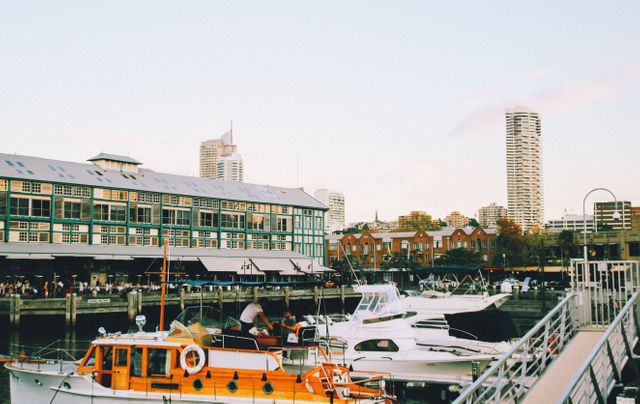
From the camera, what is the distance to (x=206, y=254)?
7331 cm

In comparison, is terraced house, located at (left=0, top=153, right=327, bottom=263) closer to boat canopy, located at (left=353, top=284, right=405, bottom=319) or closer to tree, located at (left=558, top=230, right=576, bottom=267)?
tree, located at (left=558, top=230, right=576, bottom=267)

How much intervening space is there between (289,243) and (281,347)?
215 feet

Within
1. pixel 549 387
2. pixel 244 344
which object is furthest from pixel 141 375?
pixel 549 387

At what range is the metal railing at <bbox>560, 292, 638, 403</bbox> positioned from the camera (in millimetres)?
9270

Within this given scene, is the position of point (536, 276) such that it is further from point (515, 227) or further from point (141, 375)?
point (141, 375)

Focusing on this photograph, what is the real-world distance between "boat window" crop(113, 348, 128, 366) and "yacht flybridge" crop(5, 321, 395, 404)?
28mm

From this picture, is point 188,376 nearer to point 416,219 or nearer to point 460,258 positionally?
point 460,258

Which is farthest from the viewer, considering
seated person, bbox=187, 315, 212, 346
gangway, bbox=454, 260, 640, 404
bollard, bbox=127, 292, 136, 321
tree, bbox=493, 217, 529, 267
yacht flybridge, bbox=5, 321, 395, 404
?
tree, bbox=493, 217, 529, 267

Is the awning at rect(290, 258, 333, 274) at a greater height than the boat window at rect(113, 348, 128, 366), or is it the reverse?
the awning at rect(290, 258, 333, 274)

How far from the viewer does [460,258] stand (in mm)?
104938

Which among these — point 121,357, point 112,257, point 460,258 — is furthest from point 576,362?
point 460,258

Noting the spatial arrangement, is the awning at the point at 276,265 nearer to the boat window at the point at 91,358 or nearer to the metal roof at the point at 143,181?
the metal roof at the point at 143,181

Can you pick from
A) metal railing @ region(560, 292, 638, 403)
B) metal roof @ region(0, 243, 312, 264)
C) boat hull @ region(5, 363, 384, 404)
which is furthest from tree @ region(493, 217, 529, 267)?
boat hull @ region(5, 363, 384, 404)

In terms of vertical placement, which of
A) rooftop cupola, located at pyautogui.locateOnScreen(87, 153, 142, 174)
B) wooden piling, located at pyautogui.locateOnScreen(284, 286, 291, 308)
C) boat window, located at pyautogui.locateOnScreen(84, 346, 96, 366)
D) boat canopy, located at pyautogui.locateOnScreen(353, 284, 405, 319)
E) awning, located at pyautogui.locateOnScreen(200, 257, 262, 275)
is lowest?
wooden piling, located at pyautogui.locateOnScreen(284, 286, 291, 308)
